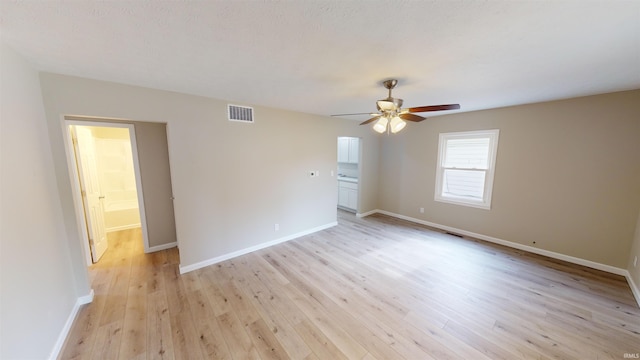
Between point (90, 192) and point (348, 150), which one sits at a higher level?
point (348, 150)

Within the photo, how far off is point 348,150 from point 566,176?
13.3 feet

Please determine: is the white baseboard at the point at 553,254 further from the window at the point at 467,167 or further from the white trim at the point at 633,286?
the window at the point at 467,167

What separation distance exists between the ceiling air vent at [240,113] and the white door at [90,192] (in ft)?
6.63

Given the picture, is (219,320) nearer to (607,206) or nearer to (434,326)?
(434,326)

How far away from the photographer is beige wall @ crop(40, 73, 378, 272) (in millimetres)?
2205

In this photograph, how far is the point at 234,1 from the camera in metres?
1.10

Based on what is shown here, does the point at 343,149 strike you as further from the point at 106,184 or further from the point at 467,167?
the point at 106,184

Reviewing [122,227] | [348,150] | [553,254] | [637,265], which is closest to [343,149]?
[348,150]

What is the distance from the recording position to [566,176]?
123 inches

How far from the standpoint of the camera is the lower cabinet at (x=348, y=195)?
558cm

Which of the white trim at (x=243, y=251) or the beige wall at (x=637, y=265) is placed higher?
the beige wall at (x=637, y=265)

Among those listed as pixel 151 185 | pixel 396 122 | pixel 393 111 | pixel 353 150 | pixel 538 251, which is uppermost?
pixel 393 111

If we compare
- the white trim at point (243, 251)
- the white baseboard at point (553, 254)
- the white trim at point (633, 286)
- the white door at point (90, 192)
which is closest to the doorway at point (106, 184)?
the white door at point (90, 192)

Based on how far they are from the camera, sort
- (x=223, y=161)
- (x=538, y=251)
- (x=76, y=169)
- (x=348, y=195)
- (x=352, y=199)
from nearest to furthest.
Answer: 1. (x=76, y=169)
2. (x=223, y=161)
3. (x=538, y=251)
4. (x=352, y=199)
5. (x=348, y=195)
